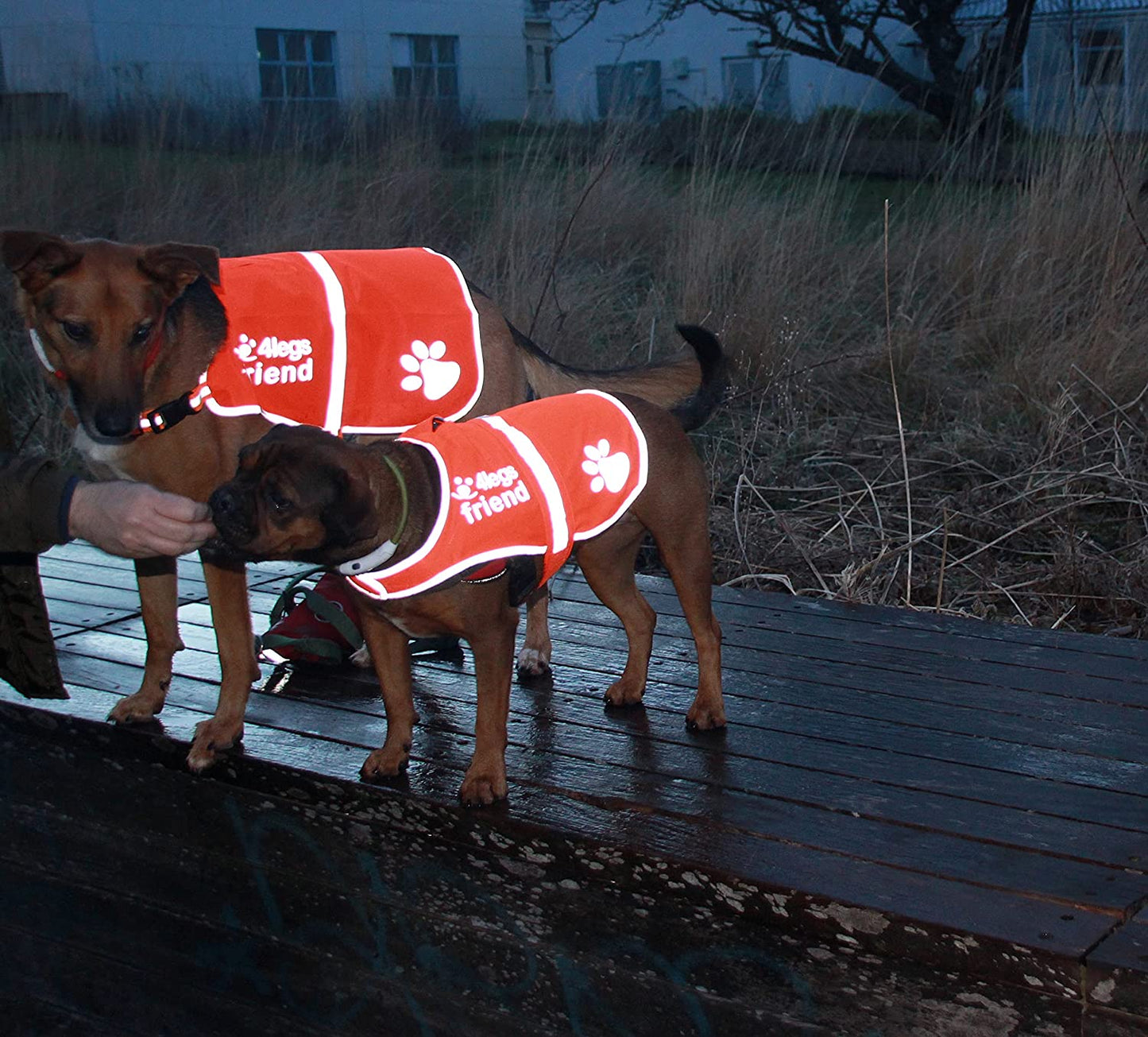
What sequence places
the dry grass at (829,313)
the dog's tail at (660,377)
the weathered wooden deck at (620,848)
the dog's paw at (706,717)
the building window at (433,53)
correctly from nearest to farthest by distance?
the weathered wooden deck at (620,848) < the dog's paw at (706,717) < the dog's tail at (660,377) < the dry grass at (829,313) < the building window at (433,53)

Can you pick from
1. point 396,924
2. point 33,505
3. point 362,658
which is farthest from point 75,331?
point 396,924

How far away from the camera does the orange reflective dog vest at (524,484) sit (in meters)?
2.64

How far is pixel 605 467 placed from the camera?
290 centimetres

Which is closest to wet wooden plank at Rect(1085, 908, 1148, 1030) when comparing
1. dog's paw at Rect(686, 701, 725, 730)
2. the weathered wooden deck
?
the weathered wooden deck

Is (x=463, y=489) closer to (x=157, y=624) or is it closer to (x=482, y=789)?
(x=482, y=789)

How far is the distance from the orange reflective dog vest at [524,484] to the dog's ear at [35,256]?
0.88m

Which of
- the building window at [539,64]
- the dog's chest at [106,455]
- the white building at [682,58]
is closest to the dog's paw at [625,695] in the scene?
the dog's chest at [106,455]

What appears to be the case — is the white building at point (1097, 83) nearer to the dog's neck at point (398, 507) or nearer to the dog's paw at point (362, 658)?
the dog's paw at point (362, 658)

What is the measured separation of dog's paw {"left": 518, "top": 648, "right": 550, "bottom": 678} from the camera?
11.3 feet

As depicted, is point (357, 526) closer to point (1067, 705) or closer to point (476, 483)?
point (476, 483)

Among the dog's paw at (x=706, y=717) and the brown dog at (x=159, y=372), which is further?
the dog's paw at (x=706, y=717)

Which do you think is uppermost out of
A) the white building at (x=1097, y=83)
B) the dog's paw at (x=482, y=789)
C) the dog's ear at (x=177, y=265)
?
the white building at (x=1097, y=83)

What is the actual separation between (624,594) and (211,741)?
1.08m

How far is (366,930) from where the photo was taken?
2.92 metres
